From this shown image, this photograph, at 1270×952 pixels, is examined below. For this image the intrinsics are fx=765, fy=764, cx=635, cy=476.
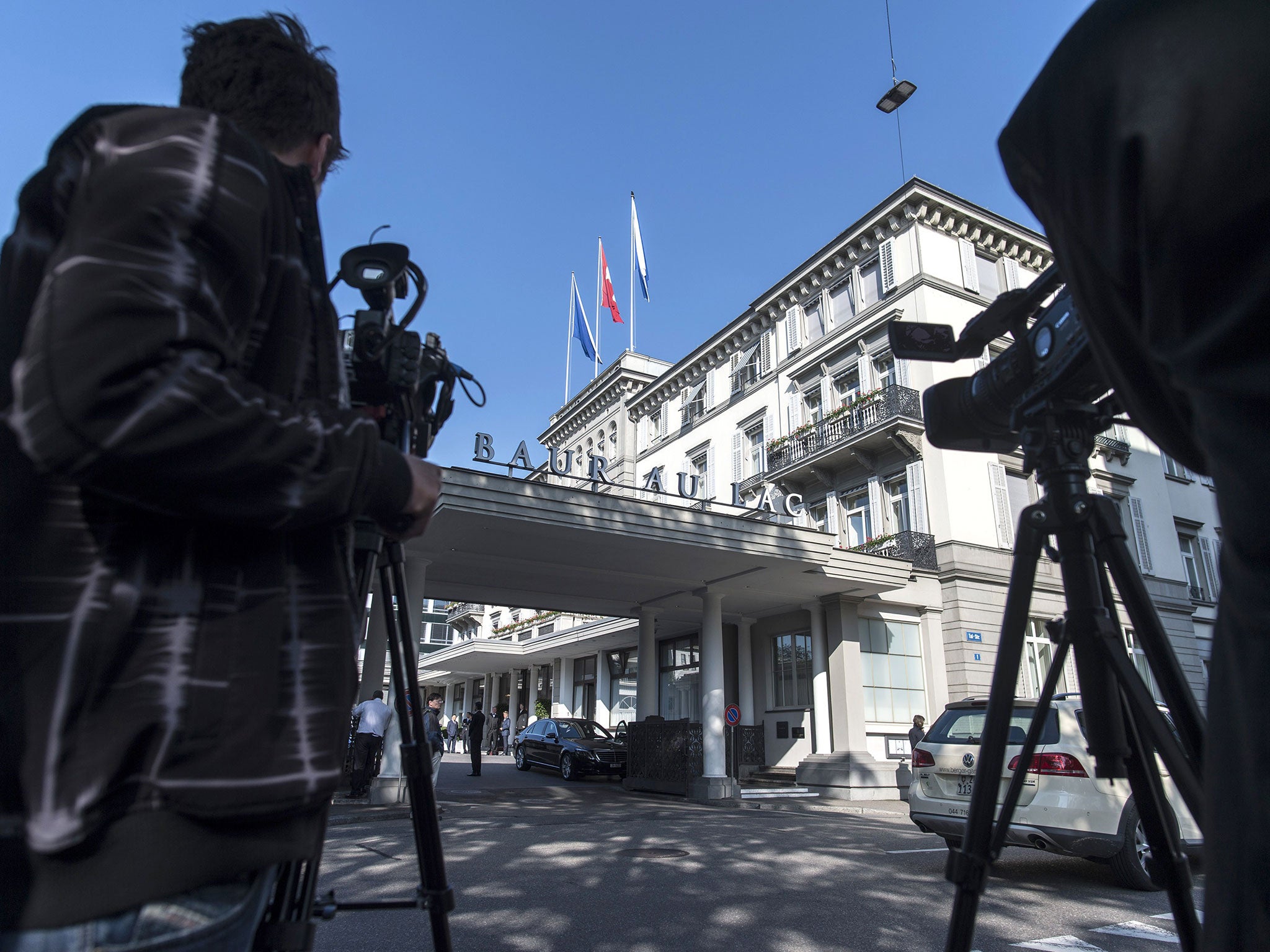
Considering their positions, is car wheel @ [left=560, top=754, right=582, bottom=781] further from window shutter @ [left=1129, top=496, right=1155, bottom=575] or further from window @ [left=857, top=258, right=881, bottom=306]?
window shutter @ [left=1129, top=496, right=1155, bottom=575]

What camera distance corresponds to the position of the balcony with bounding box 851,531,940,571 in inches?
771

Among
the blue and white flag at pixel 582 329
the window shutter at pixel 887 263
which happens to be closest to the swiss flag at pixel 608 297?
the blue and white flag at pixel 582 329

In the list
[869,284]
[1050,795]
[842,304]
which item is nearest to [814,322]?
[842,304]

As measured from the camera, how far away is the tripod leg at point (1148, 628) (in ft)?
4.31

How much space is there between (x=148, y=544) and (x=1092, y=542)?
5.56 ft

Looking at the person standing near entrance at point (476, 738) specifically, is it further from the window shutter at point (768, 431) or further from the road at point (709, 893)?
the road at point (709, 893)

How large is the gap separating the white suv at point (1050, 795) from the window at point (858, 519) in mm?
14981

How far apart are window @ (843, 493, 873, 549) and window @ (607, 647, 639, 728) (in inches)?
379

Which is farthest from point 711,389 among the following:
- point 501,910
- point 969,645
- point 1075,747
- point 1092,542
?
point 1092,542

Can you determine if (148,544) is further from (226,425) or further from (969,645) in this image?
(969,645)

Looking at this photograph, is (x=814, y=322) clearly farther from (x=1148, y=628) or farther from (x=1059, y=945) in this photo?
(x=1148, y=628)

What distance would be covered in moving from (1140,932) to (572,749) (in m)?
16.9

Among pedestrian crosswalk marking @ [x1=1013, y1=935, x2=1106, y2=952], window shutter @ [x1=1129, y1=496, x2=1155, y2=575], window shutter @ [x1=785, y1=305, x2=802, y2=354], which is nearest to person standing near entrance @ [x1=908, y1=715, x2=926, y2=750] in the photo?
pedestrian crosswalk marking @ [x1=1013, y1=935, x2=1106, y2=952]

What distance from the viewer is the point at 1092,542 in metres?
1.60
